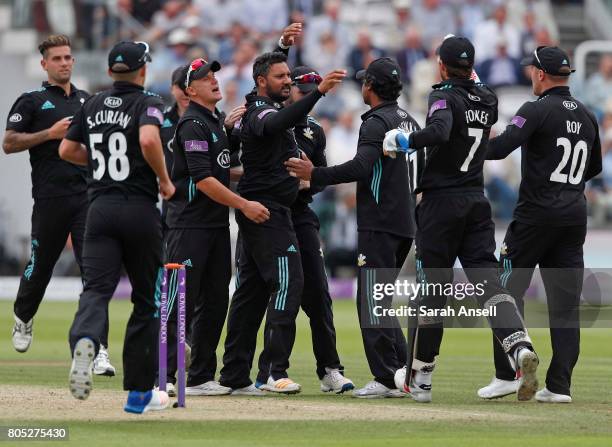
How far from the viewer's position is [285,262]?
9.87m

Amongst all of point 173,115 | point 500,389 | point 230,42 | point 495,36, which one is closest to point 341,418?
point 500,389

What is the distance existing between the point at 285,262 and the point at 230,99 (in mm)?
14271

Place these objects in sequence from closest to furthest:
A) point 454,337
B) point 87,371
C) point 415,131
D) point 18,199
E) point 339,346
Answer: point 87,371, point 415,131, point 339,346, point 454,337, point 18,199

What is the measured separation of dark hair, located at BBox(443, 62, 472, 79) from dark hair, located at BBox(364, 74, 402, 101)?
504mm

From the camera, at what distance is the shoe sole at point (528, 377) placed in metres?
9.12

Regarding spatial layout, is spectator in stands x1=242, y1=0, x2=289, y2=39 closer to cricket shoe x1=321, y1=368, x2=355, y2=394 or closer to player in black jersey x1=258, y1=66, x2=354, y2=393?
player in black jersey x1=258, y1=66, x2=354, y2=393

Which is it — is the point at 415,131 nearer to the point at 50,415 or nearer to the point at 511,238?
the point at 511,238

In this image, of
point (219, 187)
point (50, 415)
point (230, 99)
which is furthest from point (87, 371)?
point (230, 99)

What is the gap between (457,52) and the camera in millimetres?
9523

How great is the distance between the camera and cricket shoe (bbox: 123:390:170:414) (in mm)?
8555

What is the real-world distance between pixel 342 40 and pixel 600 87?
16.3ft

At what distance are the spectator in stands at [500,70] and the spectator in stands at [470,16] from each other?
1.03m

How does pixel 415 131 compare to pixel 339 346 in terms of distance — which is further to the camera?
pixel 339 346

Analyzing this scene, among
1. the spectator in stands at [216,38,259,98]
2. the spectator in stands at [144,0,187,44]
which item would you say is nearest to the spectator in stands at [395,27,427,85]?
the spectator in stands at [216,38,259,98]
